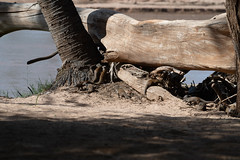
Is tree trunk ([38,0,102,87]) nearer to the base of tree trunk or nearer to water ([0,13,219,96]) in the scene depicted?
the base of tree trunk

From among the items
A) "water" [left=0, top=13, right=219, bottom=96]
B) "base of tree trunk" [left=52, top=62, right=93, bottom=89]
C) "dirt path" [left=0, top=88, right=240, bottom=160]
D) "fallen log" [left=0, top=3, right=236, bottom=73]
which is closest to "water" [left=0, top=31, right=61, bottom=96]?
"water" [left=0, top=13, right=219, bottom=96]

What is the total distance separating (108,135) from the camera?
3.69 metres

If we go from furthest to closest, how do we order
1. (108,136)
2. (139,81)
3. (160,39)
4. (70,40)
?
(70,40) → (139,81) → (160,39) → (108,136)

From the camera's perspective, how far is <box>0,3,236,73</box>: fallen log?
5688 millimetres

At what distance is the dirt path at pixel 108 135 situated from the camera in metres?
3.16

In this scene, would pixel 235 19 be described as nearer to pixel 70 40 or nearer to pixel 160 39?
pixel 160 39

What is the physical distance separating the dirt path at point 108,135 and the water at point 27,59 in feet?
15.5

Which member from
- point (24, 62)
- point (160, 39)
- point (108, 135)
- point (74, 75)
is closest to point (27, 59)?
point (24, 62)

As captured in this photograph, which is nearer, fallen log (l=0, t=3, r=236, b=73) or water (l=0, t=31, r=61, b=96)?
fallen log (l=0, t=3, r=236, b=73)

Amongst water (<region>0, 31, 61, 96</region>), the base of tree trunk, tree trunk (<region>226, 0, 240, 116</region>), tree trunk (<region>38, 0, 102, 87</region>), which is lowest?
water (<region>0, 31, 61, 96</region>)

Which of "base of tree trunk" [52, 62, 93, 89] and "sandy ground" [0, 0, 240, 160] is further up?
"sandy ground" [0, 0, 240, 160]

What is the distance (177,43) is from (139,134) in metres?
2.58

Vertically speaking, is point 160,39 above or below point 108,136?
above

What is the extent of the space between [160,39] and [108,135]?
2.91 meters
